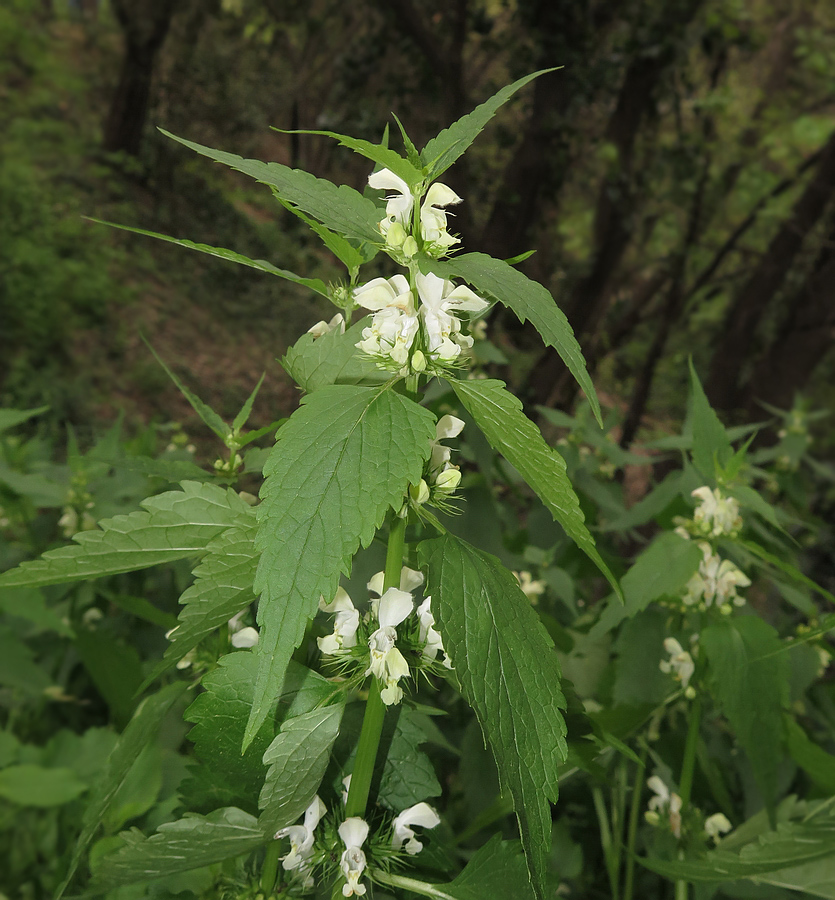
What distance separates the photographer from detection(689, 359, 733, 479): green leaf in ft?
2.80

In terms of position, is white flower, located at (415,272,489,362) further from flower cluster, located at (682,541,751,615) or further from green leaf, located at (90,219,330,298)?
flower cluster, located at (682,541,751,615)

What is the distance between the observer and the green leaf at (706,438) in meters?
0.85

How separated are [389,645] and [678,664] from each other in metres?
0.58

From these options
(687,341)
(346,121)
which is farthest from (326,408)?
(687,341)

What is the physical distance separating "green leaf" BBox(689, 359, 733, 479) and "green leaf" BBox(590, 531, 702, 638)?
0.10 metres

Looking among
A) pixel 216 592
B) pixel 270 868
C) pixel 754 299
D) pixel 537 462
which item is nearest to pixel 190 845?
pixel 270 868

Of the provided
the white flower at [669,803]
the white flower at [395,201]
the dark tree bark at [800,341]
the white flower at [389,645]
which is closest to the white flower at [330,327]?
the white flower at [395,201]

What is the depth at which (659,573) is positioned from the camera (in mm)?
804

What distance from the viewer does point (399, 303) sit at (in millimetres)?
457

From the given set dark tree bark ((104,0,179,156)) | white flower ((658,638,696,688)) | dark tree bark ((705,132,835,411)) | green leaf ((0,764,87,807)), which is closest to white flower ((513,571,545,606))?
white flower ((658,638,696,688))

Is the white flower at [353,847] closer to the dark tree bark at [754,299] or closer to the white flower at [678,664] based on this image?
the white flower at [678,664]

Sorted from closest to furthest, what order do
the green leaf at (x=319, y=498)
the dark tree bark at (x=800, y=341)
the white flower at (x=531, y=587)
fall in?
the green leaf at (x=319, y=498) → the white flower at (x=531, y=587) → the dark tree bark at (x=800, y=341)

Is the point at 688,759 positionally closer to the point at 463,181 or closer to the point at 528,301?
the point at 528,301

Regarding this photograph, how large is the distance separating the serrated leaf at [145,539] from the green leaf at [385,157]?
24cm
